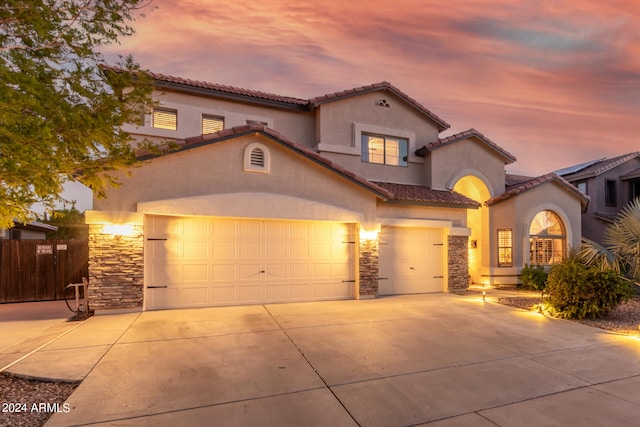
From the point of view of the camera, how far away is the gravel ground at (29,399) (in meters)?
3.73

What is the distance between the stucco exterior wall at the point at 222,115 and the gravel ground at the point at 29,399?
9.08 meters

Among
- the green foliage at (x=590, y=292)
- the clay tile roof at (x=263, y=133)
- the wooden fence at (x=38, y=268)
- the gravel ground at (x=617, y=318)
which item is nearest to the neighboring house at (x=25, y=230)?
the wooden fence at (x=38, y=268)

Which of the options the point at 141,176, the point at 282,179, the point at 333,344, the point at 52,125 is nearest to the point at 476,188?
the point at 282,179

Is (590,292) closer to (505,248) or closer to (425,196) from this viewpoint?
(425,196)

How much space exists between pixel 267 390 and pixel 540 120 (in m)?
21.7

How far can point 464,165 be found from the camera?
15.7m

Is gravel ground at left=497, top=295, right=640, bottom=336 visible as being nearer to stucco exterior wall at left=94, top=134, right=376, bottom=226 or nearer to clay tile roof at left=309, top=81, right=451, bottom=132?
stucco exterior wall at left=94, top=134, right=376, bottom=226

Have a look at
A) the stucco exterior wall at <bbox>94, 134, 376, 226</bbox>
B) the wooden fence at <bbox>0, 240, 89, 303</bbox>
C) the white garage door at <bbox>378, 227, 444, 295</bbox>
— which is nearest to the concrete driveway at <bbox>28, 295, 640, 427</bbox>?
the stucco exterior wall at <bbox>94, 134, 376, 226</bbox>

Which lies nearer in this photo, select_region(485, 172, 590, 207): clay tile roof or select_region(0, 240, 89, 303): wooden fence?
select_region(0, 240, 89, 303): wooden fence

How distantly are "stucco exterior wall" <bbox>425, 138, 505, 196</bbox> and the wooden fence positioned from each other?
14.9 metres

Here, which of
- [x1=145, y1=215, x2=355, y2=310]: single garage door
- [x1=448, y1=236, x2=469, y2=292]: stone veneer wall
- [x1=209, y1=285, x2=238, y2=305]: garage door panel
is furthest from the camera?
[x1=448, y1=236, x2=469, y2=292]: stone veneer wall

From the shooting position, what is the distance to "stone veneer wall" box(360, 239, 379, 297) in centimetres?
1125

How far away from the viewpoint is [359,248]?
11.2 meters

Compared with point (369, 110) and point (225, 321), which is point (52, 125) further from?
point (369, 110)
